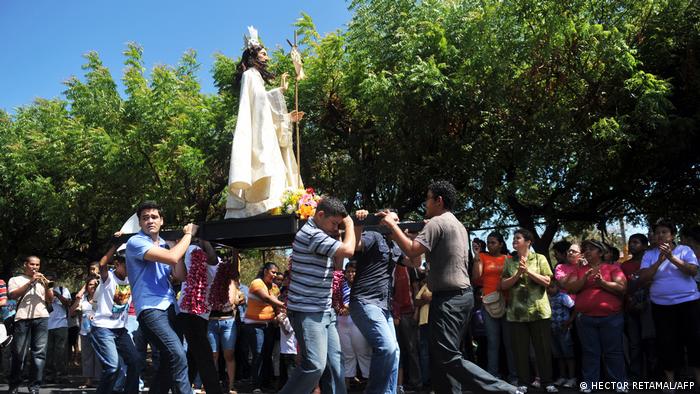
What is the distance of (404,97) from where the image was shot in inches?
466

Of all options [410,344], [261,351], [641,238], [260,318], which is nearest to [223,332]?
[260,318]

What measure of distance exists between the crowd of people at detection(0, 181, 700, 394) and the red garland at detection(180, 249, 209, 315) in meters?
0.01

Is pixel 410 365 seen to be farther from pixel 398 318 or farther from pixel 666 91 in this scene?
pixel 666 91

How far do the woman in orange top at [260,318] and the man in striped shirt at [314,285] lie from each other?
4187 mm

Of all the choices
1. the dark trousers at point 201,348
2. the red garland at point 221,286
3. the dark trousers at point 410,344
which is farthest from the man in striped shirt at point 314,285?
the dark trousers at point 410,344

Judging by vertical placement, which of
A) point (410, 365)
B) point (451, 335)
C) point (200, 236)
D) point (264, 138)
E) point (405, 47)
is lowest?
point (410, 365)

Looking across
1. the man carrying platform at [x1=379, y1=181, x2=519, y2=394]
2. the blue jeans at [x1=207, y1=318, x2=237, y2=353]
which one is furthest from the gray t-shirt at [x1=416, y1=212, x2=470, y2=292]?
the blue jeans at [x1=207, y1=318, x2=237, y2=353]

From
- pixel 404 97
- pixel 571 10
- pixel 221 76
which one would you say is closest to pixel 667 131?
pixel 571 10

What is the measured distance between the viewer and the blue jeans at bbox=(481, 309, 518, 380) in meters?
8.30

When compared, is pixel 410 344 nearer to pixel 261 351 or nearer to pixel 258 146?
pixel 261 351

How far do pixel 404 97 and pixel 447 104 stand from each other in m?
0.88

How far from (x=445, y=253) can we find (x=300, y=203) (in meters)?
1.55

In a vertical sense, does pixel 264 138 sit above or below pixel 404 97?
below

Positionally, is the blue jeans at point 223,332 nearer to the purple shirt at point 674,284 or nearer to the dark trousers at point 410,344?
the dark trousers at point 410,344
